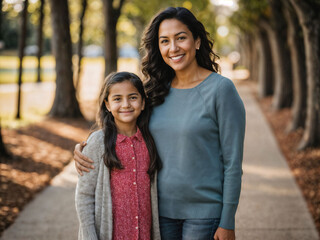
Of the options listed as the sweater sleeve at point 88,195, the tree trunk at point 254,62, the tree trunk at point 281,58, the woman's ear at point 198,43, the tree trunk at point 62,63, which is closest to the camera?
the sweater sleeve at point 88,195

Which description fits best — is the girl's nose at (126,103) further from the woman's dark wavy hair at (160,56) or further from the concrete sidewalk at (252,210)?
the concrete sidewalk at (252,210)

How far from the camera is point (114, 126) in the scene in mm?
2439

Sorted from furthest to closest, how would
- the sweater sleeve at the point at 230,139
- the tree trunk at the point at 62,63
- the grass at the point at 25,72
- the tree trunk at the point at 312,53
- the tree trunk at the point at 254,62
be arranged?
the grass at the point at 25,72 → the tree trunk at the point at 254,62 → the tree trunk at the point at 62,63 → the tree trunk at the point at 312,53 → the sweater sleeve at the point at 230,139

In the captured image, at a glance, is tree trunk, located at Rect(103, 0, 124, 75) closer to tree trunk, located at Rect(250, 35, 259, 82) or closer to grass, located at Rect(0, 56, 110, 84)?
grass, located at Rect(0, 56, 110, 84)

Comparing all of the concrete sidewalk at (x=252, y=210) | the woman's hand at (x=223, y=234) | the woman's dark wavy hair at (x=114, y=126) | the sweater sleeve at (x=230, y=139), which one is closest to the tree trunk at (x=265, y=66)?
the concrete sidewalk at (x=252, y=210)

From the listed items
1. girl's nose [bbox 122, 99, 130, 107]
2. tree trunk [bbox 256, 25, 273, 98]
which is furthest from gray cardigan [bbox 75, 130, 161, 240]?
tree trunk [bbox 256, 25, 273, 98]

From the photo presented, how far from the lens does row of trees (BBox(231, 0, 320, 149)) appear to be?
6801 millimetres

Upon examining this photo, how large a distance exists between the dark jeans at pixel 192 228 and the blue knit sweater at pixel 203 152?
35 millimetres

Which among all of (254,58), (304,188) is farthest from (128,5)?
(304,188)

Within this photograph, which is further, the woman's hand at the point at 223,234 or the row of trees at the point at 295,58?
the row of trees at the point at 295,58

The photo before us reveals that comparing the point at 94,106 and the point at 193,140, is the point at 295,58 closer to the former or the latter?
the point at 193,140

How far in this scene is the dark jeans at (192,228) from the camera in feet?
7.28

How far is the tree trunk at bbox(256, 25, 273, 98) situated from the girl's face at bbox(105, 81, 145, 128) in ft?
48.9

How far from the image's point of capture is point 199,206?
2.25m
